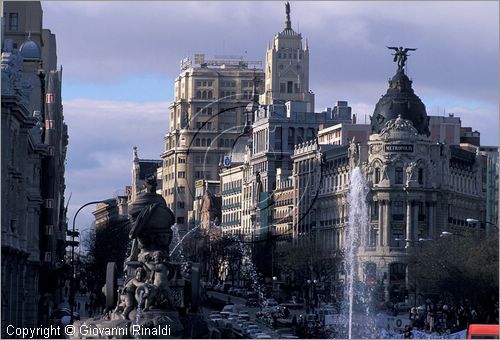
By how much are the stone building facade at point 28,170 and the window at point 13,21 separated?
69 mm

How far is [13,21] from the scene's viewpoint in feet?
522

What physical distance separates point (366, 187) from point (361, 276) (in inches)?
327

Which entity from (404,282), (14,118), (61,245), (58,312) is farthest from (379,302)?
(14,118)

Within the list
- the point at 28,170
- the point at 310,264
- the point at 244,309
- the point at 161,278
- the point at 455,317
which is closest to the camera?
the point at 161,278

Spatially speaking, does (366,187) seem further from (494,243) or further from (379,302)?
(494,243)

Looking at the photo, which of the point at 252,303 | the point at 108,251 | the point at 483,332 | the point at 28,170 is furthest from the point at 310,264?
the point at 483,332

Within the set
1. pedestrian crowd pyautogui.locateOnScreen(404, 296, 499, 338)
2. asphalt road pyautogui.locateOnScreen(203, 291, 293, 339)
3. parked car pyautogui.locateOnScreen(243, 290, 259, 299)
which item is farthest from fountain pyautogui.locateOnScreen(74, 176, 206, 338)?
parked car pyautogui.locateOnScreen(243, 290, 259, 299)

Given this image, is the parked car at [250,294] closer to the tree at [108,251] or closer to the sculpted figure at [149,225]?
the tree at [108,251]

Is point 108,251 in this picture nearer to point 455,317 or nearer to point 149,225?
point 455,317

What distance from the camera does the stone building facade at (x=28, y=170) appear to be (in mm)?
110062

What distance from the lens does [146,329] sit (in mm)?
68625

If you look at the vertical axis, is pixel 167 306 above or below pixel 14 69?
below

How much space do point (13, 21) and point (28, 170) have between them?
30.3m

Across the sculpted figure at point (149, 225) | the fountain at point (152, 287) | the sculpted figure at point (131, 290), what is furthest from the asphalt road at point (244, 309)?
the sculpted figure at point (131, 290)
